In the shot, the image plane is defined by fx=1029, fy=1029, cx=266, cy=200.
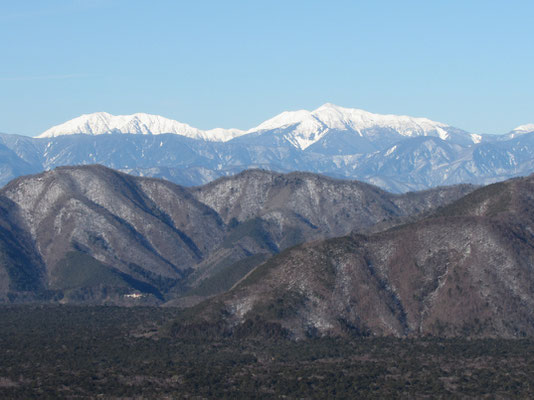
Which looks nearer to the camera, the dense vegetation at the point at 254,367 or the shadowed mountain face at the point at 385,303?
the dense vegetation at the point at 254,367

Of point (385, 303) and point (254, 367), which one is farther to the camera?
point (385, 303)

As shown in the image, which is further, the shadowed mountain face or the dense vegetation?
the shadowed mountain face

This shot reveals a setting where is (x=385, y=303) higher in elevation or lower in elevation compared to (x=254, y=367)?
higher

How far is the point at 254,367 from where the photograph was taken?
16038cm

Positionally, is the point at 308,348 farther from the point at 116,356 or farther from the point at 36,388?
the point at 36,388

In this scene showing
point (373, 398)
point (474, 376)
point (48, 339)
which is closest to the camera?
point (373, 398)

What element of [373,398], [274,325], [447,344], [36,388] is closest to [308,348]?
[274,325]

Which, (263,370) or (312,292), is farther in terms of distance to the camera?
(312,292)

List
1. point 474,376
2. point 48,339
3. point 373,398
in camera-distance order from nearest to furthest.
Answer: point 373,398 < point 474,376 < point 48,339

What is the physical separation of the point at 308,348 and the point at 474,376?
33061 mm

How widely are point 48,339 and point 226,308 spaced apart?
3308 centimetres

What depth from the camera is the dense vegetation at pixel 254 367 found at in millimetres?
143750

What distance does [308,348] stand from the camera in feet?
579

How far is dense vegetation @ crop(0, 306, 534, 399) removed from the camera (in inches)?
5659
